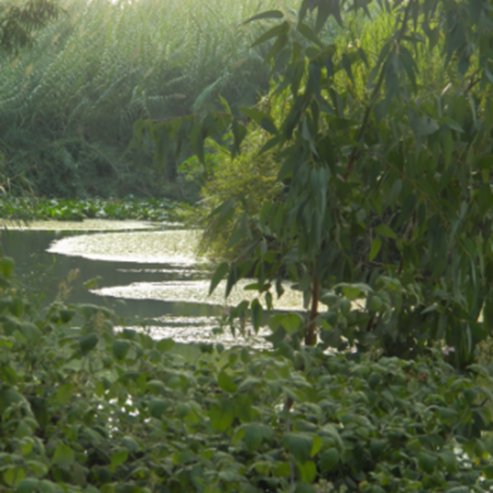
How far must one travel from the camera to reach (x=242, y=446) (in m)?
2.24

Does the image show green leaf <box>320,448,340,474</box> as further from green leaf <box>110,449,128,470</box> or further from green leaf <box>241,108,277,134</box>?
green leaf <box>241,108,277,134</box>

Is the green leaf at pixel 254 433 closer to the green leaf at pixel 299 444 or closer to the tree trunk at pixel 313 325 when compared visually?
Answer: the green leaf at pixel 299 444

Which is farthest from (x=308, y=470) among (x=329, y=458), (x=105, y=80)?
(x=105, y=80)

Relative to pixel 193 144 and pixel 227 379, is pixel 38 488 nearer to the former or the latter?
pixel 227 379

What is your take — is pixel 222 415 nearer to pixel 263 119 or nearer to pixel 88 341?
pixel 88 341

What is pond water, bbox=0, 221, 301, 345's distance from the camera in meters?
6.55

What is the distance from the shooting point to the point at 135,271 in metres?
9.11

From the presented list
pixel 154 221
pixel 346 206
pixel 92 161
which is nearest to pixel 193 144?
pixel 346 206

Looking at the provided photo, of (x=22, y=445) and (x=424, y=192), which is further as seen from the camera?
(x=424, y=192)

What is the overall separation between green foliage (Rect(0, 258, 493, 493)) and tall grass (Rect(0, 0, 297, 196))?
589 inches

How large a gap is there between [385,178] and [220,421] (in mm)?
1098

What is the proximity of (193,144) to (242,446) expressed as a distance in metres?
0.81

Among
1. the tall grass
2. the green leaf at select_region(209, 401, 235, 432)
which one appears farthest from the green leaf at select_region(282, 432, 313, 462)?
the tall grass

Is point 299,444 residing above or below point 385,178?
below
